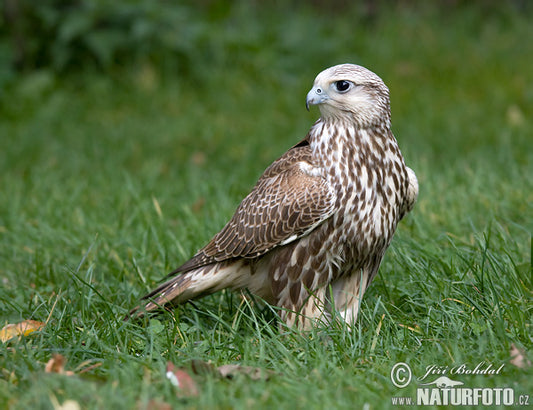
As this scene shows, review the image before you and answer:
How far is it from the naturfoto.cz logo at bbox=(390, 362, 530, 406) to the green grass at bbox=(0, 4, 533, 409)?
0.03 meters

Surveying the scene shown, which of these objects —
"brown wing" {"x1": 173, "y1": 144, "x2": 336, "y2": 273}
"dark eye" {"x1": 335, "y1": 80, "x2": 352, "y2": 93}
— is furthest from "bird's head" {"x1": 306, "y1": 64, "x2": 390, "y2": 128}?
"brown wing" {"x1": 173, "y1": 144, "x2": 336, "y2": 273}

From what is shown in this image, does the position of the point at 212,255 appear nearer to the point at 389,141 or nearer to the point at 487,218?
the point at 389,141

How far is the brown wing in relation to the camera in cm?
312

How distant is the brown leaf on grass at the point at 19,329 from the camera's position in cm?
309

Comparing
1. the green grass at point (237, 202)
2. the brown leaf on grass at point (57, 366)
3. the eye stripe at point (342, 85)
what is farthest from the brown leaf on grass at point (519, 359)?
the brown leaf on grass at point (57, 366)

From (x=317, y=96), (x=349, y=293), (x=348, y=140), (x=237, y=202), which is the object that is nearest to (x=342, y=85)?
(x=317, y=96)

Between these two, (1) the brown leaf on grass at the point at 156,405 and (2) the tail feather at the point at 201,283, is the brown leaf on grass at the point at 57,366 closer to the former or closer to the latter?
(1) the brown leaf on grass at the point at 156,405

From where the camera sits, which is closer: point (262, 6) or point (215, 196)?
point (215, 196)

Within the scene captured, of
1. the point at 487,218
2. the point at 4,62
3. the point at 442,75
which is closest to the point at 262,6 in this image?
the point at 442,75

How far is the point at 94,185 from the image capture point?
5.83m

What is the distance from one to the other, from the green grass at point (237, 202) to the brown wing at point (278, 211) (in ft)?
1.07

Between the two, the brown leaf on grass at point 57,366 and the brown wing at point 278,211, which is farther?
the brown wing at point 278,211

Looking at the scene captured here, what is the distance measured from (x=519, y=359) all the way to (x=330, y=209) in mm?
983

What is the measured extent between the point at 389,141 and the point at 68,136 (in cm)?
475
